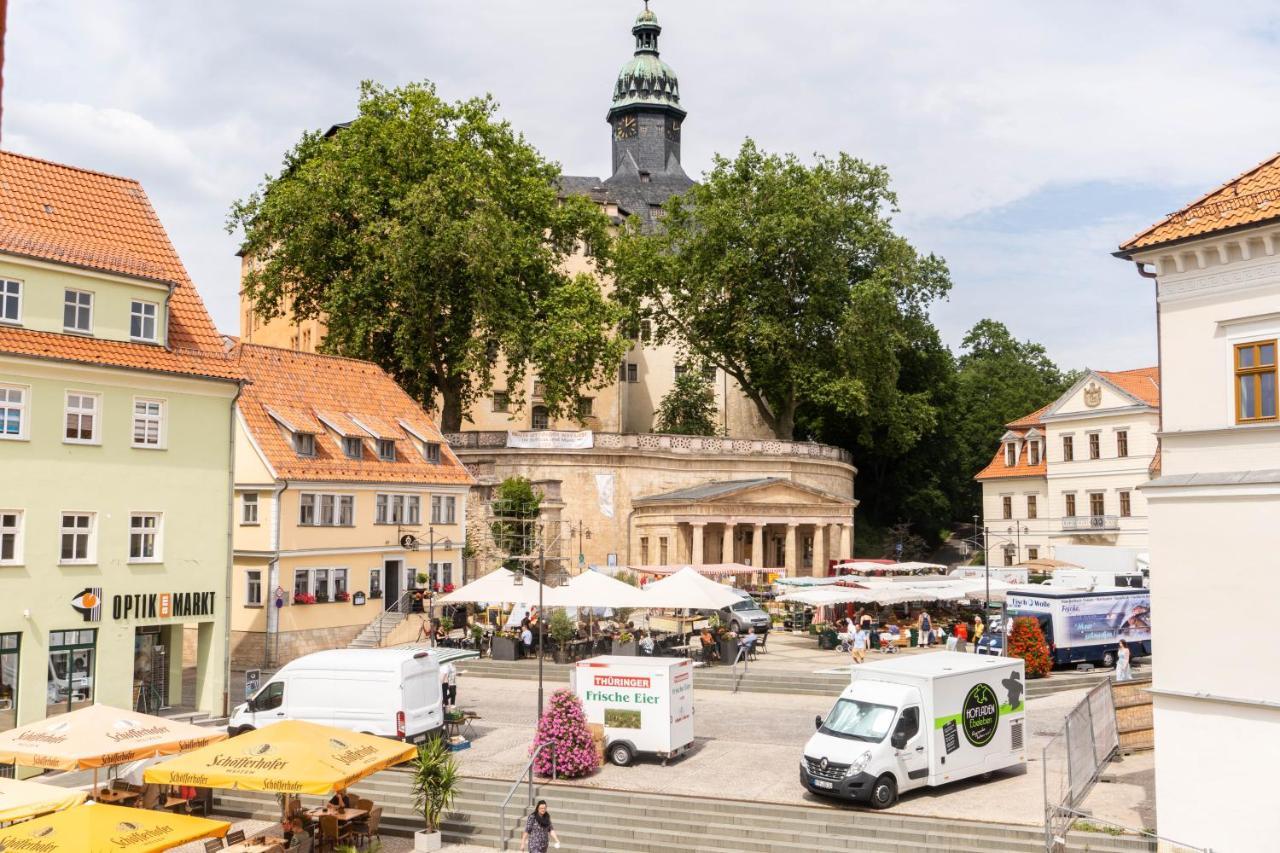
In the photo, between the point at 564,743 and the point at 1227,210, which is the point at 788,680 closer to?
the point at 564,743

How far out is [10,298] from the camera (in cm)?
2717

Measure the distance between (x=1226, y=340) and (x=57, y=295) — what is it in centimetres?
2425

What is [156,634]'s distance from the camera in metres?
30.2

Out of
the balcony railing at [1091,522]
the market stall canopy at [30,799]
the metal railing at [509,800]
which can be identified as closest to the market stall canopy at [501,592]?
the metal railing at [509,800]

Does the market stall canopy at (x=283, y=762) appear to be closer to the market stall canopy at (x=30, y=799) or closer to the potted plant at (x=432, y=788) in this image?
the potted plant at (x=432, y=788)

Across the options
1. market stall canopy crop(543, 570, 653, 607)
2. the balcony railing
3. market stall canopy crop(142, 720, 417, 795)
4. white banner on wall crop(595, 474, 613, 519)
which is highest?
white banner on wall crop(595, 474, 613, 519)

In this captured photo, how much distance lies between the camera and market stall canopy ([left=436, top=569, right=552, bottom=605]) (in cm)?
3544

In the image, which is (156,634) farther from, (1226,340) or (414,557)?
(1226,340)

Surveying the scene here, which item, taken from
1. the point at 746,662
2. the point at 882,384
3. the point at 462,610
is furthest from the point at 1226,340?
the point at 882,384

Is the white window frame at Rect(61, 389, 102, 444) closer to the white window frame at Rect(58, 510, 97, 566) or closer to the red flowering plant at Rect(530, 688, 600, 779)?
the white window frame at Rect(58, 510, 97, 566)

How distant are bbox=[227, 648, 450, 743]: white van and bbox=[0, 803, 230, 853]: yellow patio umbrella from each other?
26.3 ft

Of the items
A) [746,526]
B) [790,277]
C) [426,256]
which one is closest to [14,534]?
[426,256]

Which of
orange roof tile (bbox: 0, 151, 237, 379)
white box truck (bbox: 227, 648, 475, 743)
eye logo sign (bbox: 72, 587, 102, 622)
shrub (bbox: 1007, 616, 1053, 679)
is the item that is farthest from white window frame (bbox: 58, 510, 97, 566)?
shrub (bbox: 1007, 616, 1053, 679)

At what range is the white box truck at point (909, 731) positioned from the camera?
832 inches
